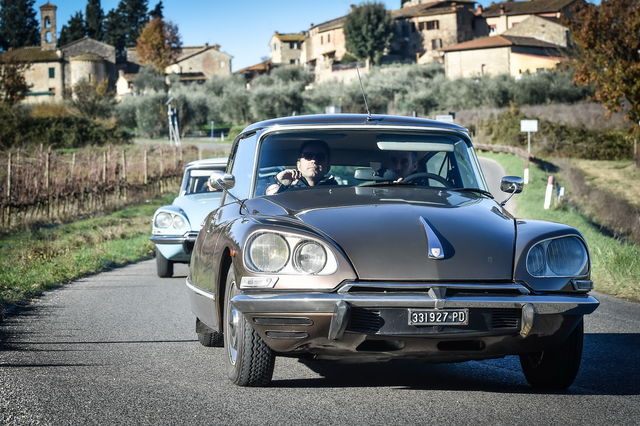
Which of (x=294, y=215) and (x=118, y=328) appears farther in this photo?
(x=118, y=328)

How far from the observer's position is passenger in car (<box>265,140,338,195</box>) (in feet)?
22.8

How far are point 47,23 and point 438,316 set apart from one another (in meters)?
150

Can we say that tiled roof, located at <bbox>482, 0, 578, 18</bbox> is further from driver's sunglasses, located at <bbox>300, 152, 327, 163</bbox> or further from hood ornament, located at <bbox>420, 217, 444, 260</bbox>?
hood ornament, located at <bbox>420, 217, 444, 260</bbox>

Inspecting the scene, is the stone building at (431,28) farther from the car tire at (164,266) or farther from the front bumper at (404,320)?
the front bumper at (404,320)

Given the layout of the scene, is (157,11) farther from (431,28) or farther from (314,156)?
(314,156)

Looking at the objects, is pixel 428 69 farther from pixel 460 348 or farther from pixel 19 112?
pixel 460 348

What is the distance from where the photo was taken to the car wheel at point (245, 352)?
577 centimetres

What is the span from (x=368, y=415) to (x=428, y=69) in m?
111

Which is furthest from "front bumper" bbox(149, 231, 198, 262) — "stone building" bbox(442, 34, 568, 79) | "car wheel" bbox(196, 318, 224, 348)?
"stone building" bbox(442, 34, 568, 79)

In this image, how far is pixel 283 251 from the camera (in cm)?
563

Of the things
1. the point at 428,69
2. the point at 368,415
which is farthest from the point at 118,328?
the point at 428,69

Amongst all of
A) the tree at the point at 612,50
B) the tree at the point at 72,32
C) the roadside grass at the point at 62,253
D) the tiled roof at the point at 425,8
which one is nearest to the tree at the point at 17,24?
the tree at the point at 72,32

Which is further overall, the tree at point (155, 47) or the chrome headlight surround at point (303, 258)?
the tree at point (155, 47)

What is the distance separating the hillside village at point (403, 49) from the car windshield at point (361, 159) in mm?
103418
